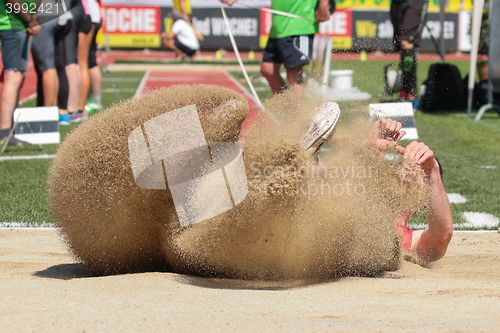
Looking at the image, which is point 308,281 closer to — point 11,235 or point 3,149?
point 11,235

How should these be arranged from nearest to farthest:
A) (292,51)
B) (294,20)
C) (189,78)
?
(292,51)
(294,20)
(189,78)

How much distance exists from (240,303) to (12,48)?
6514 millimetres

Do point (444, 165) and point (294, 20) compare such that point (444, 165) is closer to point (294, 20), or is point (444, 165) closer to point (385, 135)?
point (294, 20)

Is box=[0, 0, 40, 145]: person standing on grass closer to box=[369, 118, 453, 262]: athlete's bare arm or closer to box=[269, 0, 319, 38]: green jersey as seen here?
box=[269, 0, 319, 38]: green jersey

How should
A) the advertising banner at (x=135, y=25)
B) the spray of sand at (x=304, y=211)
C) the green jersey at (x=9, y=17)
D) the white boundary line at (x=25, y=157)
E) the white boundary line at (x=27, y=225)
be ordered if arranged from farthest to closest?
the advertising banner at (x=135, y=25), the green jersey at (x=9, y=17), the white boundary line at (x=25, y=157), the white boundary line at (x=27, y=225), the spray of sand at (x=304, y=211)

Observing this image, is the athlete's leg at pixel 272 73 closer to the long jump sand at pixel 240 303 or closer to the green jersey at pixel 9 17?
the green jersey at pixel 9 17

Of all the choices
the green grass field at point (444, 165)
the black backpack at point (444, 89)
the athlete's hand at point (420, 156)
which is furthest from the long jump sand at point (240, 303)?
the black backpack at point (444, 89)

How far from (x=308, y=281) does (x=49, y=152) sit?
5.99 m

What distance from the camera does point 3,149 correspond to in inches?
399

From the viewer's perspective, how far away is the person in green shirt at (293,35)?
1094cm

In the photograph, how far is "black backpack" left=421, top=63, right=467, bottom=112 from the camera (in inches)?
594

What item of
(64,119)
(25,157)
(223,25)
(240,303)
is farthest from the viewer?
(223,25)

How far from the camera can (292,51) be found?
10.9 meters

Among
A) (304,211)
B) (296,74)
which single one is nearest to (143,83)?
(296,74)
